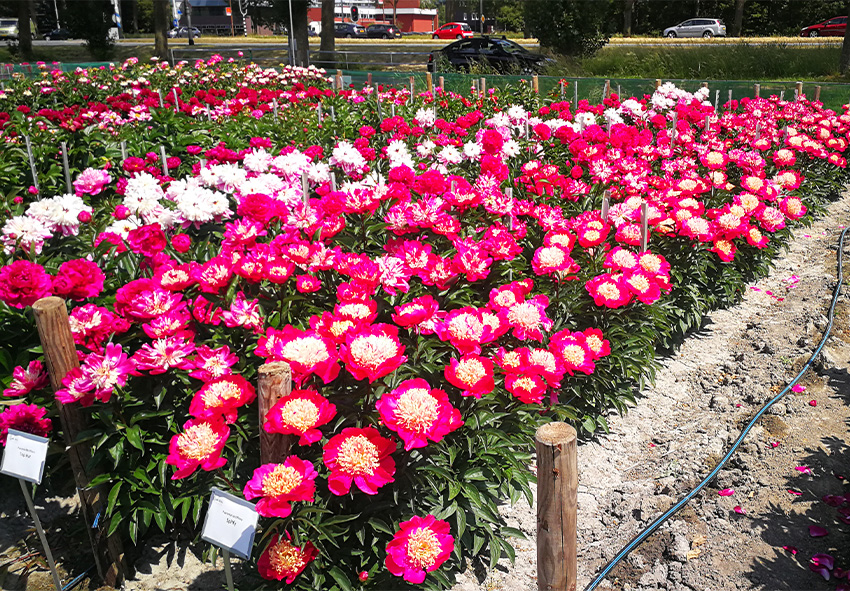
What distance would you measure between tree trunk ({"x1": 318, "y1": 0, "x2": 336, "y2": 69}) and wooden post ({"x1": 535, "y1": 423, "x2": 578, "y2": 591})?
22615 mm

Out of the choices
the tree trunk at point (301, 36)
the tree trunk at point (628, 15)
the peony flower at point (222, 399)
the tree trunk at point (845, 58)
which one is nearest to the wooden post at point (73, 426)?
the peony flower at point (222, 399)

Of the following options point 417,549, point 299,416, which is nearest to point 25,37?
point 299,416

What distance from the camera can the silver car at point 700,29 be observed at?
32938 millimetres

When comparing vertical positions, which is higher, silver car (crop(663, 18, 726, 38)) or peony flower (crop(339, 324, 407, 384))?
silver car (crop(663, 18, 726, 38))

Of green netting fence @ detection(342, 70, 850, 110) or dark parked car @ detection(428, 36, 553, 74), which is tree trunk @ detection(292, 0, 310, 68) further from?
green netting fence @ detection(342, 70, 850, 110)

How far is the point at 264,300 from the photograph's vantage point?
98.9 inches

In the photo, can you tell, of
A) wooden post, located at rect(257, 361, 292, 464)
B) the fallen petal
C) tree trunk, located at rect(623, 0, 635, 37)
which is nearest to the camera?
wooden post, located at rect(257, 361, 292, 464)

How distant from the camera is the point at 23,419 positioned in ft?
7.13

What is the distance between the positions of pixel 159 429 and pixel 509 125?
399 cm

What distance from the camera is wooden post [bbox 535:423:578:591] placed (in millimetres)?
1606

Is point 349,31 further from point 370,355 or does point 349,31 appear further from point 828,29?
point 370,355

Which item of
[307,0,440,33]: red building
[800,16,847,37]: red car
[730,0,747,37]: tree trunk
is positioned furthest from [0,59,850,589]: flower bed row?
[307,0,440,33]: red building

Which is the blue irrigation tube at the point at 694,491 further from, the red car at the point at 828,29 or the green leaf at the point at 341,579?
the red car at the point at 828,29

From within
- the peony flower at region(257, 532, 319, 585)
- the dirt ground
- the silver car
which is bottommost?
the dirt ground
